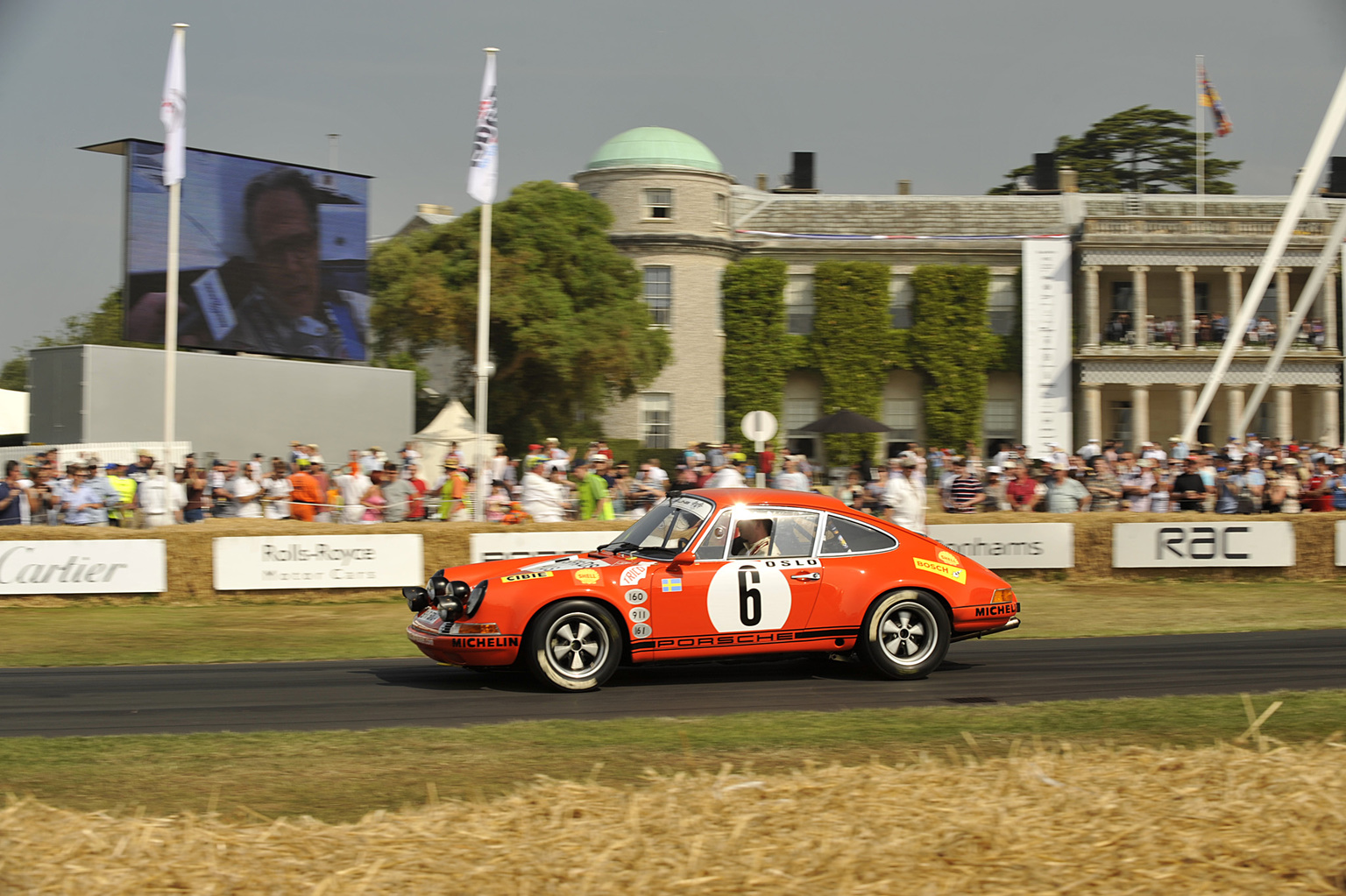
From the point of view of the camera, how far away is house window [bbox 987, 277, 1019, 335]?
162 ft

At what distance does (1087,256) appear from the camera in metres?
48.7

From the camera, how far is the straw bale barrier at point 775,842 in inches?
165

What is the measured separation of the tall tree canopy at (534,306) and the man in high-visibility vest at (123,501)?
23.2m

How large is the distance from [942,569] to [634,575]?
266 centimetres

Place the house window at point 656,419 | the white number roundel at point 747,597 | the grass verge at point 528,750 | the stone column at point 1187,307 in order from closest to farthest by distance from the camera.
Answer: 1. the grass verge at point 528,750
2. the white number roundel at point 747,597
3. the house window at point 656,419
4. the stone column at point 1187,307

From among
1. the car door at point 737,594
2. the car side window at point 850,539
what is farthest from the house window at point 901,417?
the car door at point 737,594

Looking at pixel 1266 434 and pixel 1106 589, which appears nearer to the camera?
pixel 1106 589

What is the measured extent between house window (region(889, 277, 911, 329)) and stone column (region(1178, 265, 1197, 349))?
10781mm

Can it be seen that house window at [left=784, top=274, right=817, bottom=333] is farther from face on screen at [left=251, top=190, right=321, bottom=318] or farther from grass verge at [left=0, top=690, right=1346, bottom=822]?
grass verge at [left=0, top=690, right=1346, bottom=822]

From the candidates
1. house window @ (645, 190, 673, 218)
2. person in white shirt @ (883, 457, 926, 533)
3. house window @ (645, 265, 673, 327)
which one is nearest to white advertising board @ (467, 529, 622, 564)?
person in white shirt @ (883, 457, 926, 533)

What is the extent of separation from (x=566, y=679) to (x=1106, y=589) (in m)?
10.8

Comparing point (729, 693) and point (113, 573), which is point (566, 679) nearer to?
point (729, 693)

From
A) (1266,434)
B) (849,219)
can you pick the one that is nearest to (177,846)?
(849,219)

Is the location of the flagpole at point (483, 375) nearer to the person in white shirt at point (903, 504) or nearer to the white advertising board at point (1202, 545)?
the person in white shirt at point (903, 504)
